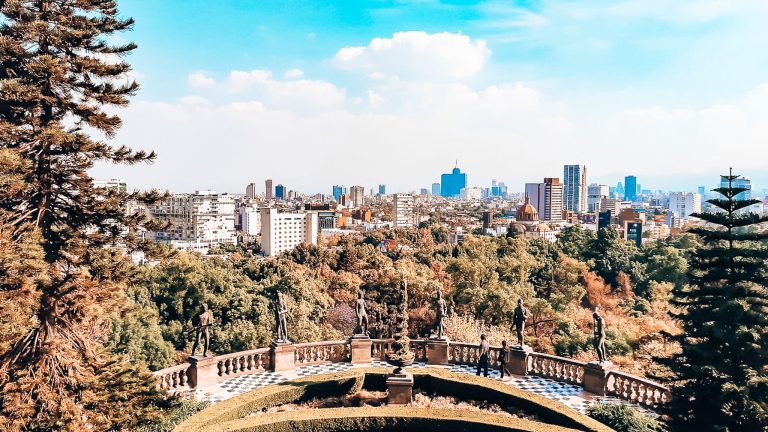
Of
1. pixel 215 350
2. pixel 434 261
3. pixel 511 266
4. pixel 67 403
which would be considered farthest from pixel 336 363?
pixel 434 261

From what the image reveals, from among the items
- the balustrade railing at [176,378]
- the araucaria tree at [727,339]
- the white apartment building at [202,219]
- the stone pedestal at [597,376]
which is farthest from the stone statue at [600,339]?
the white apartment building at [202,219]

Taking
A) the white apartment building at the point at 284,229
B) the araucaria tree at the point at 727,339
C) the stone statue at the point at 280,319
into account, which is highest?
the araucaria tree at the point at 727,339

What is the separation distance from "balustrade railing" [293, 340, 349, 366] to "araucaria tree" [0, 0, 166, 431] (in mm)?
9306

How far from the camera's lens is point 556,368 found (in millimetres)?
19734

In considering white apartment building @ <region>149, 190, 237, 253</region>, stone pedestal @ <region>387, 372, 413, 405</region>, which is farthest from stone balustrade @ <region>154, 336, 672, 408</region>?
white apartment building @ <region>149, 190, 237, 253</region>

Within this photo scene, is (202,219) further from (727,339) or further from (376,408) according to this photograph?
(727,339)

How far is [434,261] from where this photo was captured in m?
50.4

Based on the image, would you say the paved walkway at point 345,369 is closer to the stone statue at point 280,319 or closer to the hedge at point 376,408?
the stone statue at point 280,319

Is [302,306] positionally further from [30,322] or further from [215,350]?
[30,322]

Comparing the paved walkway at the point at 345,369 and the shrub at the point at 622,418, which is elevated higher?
the shrub at the point at 622,418

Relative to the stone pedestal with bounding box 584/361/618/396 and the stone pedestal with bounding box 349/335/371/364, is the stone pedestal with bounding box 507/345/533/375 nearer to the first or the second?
the stone pedestal with bounding box 584/361/618/396

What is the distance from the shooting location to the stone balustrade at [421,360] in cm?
1739

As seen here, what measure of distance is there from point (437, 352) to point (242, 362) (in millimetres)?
7870

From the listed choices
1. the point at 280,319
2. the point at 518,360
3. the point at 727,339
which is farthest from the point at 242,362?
the point at 727,339
